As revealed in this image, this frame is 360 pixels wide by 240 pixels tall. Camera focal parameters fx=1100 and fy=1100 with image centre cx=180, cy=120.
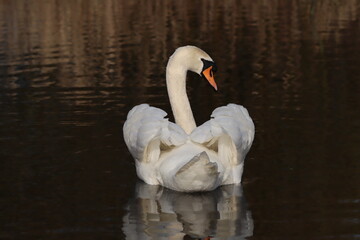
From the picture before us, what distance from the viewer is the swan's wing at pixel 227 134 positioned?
8859 mm

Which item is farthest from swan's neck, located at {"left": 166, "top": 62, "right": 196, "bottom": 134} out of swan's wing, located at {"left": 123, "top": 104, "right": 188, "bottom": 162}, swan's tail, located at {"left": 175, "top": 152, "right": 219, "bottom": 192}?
swan's tail, located at {"left": 175, "top": 152, "right": 219, "bottom": 192}

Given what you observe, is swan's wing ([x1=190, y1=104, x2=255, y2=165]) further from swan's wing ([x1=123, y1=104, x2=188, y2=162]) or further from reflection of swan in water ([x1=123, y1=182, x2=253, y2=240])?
reflection of swan in water ([x1=123, y1=182, x2=253, y2=240])

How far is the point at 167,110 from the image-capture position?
42.6ft

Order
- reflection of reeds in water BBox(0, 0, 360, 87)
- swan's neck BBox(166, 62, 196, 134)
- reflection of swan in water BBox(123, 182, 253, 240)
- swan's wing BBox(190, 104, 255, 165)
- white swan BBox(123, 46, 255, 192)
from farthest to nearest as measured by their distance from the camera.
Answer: reflection of reeds in water BBox(0, 0, 360, 87) → swan's neck BBox(166, 62, 196, 134) → swan's wing BBox(190, 104, 255, 165) → white swan BBox(123, 46, 255, 192) → reflection of swan in water BBox(123, 182, 253, 240)

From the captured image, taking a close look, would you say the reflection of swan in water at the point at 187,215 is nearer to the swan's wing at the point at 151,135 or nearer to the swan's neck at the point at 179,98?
the swan's wing at the point at 151,135

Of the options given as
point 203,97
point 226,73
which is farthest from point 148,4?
point 203,97

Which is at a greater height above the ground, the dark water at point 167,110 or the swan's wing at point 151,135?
the swan's wing at point 151,135

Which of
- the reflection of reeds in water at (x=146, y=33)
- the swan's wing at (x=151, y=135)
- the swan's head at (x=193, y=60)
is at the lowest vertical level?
the reflection of reeds in water at (x=146, y=33)

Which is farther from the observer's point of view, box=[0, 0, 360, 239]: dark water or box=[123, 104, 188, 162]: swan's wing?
box=[123, 104, 188, 162]: swan's wing

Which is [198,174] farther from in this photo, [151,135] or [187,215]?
[151,135]

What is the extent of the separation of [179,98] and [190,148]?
130cm

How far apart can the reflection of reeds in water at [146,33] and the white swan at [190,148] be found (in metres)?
5.87

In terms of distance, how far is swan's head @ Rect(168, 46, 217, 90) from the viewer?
1008 cm

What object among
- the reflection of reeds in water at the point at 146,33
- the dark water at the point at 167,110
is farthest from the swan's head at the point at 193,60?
the reflection of reeds in water at the point at 146,33
